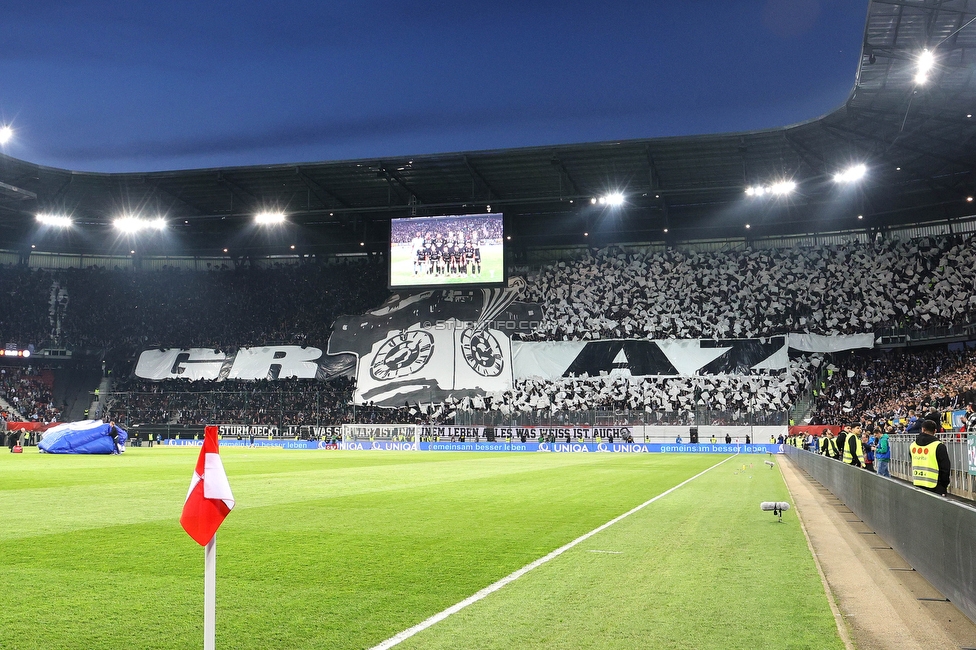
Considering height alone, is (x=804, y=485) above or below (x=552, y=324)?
below

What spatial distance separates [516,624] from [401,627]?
0.96 metres

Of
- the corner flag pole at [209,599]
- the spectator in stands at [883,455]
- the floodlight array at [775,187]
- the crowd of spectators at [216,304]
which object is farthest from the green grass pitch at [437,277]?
the corner flag pole at [209,599]

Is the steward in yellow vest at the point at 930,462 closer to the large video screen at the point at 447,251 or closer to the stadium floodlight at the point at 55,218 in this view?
the large video screen at the point at 447,251

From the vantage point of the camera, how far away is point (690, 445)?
5253 cm

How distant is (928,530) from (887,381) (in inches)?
1816

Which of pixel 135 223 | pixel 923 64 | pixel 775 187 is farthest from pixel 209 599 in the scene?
pixel 135 223

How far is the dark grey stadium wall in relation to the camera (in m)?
7.32

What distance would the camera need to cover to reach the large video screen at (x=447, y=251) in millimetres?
53594

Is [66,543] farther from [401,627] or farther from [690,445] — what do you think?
[690,445]

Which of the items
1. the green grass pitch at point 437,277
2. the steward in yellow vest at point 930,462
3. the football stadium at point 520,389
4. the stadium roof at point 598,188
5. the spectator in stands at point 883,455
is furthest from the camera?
the green grass pitch at point 437,277

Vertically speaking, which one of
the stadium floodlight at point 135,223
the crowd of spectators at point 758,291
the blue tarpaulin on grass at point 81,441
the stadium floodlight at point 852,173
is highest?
the stadium floodlight at point 852,173

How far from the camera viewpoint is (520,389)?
5994cm

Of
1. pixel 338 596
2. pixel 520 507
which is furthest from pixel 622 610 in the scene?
pixel 520 507

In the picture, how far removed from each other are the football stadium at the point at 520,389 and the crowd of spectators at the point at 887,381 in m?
0.30
